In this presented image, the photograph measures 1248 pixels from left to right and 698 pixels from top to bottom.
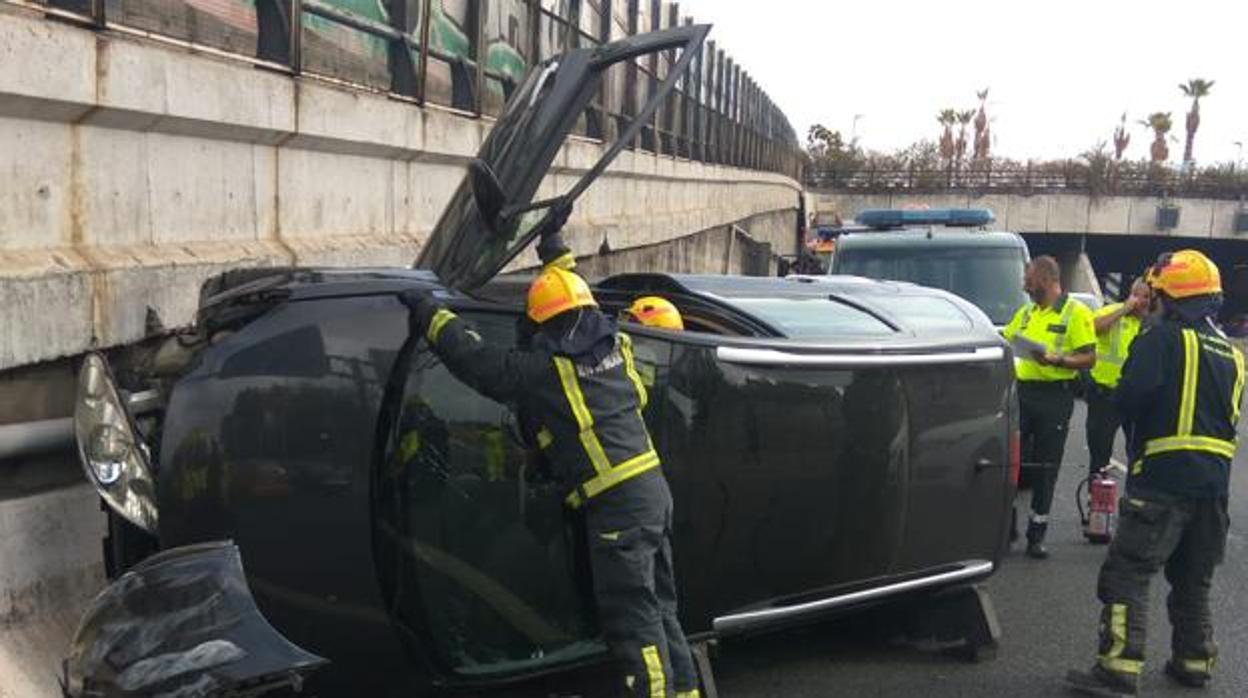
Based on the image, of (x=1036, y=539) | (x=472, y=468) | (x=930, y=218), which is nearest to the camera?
(x=472, y=468)

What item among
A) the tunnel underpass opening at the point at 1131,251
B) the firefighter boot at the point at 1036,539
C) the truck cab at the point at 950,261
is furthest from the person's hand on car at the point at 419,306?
the tunnel underpass opening at the point at 1131,251

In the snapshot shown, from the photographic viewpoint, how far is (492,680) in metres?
3.29

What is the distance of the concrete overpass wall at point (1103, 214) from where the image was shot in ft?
129

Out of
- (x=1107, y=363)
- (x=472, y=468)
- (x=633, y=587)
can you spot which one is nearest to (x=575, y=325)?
(x=472, y=468)

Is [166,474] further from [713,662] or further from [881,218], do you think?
[881,218]

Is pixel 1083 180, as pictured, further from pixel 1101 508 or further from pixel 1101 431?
pixel 1101 508

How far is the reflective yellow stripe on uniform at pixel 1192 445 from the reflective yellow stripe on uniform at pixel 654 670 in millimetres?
2379

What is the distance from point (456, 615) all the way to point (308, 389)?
2.66 feet

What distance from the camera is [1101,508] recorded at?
6.51 metres

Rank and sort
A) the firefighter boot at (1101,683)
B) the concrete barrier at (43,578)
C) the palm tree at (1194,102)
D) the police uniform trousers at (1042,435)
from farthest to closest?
the palm tree at (1194,102) < the police uniform trousers at (1042,435) < the firefighter boot at (1101,683) < the concrete barrier at (43,578)

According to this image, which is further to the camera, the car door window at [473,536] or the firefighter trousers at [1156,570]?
the firefighter trousers at [1156,570]

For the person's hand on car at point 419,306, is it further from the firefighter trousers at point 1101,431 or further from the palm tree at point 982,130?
the palm tree at point 982,130

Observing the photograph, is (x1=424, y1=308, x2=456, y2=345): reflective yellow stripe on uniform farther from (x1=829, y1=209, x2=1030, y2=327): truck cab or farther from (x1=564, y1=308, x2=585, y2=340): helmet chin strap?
(x1=829, y1=209, x2=1030, y2=327): truck cab

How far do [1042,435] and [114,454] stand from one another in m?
5.37
